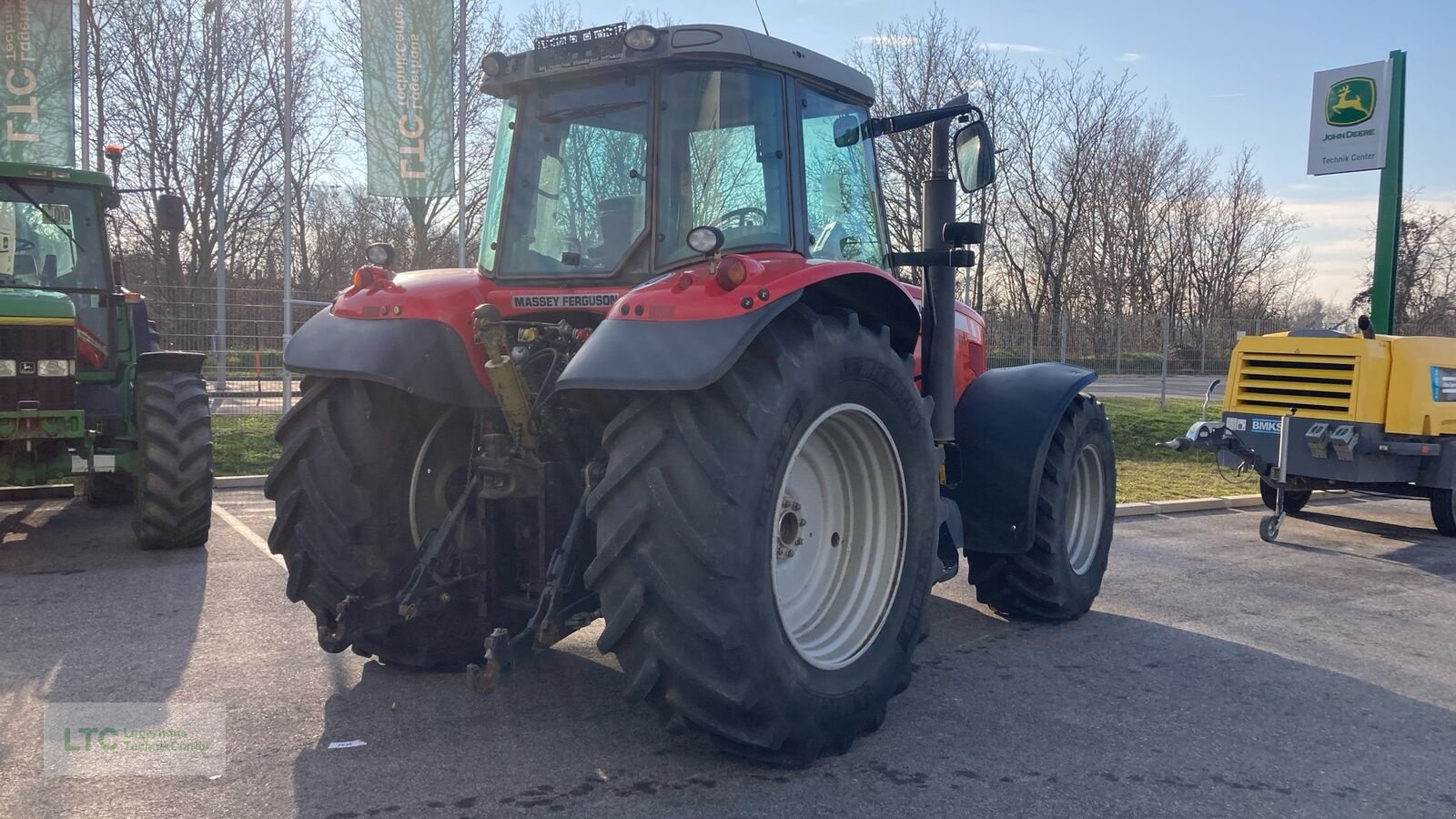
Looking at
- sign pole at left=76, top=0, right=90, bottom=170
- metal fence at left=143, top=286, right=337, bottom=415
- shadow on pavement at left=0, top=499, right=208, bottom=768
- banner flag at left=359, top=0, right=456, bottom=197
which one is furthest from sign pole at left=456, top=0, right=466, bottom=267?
shadow on pavement at left=0, top=499, right=208, bottom=768

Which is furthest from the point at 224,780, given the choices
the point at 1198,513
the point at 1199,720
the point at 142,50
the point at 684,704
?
the point at 142,50

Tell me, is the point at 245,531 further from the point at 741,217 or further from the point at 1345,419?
the point at 1345,419

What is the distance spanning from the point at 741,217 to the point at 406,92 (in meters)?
11.0

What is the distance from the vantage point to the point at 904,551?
414 centimetres

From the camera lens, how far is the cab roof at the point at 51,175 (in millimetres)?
7711

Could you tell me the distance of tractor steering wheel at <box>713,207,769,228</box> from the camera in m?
4.09

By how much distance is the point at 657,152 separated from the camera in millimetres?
4055

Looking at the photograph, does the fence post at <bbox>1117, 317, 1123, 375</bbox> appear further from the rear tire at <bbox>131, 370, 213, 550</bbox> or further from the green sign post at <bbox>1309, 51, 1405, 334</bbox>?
the rear tire at <bbox>131, 370, 213, 550</bbox>

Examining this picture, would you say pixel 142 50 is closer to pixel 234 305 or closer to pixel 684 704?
pixel 234 305

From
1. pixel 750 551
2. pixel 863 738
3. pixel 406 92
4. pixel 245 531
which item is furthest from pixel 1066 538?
pixel 406 92

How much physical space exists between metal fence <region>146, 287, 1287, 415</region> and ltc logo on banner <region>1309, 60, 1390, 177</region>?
104 inches

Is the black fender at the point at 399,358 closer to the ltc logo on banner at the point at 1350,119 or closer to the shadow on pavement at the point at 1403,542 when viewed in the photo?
the shadow on pavement at the point at 1403,542

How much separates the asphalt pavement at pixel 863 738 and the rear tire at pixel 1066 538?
0.47ft

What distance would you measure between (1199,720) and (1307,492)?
7.00 m
